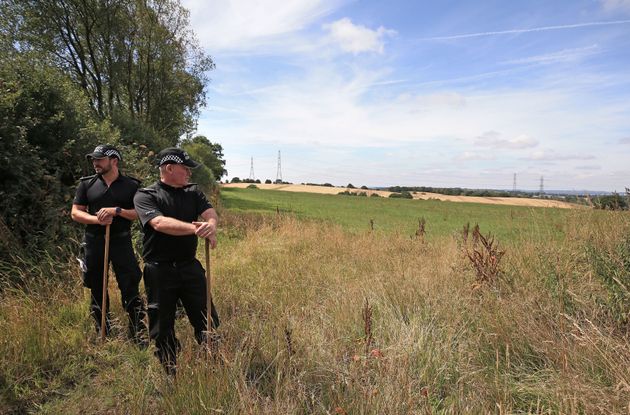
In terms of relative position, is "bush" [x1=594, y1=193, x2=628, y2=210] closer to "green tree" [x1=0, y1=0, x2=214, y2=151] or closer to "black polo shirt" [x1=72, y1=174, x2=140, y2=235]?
"black polo shirt" [x1=72, y1=174, x2=140, y2=235]

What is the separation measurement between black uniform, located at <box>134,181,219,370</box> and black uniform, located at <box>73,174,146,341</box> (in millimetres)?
906

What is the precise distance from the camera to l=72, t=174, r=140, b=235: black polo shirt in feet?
12.0

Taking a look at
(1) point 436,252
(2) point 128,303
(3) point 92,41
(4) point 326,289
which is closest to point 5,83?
(2) point 128,303

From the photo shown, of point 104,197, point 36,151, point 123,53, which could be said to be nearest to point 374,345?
point 104,197

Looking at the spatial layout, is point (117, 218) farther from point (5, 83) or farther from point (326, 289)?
point (5, 83)

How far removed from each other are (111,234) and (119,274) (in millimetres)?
424

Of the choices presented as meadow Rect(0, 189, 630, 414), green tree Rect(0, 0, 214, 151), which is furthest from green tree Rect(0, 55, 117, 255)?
green tree Rect(0, 0, 214, 151)

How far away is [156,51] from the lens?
2098cm

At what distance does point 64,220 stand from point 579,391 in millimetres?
6924

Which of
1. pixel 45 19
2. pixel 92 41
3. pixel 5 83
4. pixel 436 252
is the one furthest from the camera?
pixel 92 41

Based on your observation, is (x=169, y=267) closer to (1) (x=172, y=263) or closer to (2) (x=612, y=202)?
(1) (x=172, y=263)

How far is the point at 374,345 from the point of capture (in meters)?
3.22

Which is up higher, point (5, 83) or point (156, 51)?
point (156, 51)

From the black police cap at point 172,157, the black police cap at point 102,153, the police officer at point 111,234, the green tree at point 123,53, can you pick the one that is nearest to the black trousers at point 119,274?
the police officer at point 111,234
